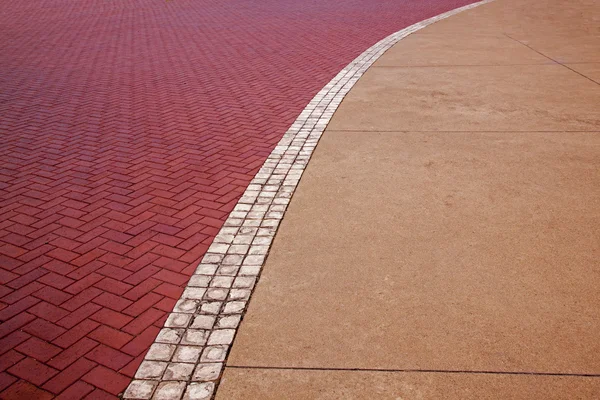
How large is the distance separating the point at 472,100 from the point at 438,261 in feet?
13.9

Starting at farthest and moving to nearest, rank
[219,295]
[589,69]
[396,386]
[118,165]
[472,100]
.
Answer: [589,69], [472,100], [118,165], [219,295], [396,386]

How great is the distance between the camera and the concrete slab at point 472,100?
6.54 meters

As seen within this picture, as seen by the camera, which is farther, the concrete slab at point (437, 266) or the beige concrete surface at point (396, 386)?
the concrete slab at point (437, 266)

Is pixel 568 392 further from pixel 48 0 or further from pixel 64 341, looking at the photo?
pixel 48 0

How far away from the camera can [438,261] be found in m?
3.85

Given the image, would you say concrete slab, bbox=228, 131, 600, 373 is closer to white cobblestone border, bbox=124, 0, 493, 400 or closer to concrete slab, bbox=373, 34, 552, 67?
white cobblestone border, bbox=124, 0, 493, 400

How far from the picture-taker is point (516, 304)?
A: 3385mm

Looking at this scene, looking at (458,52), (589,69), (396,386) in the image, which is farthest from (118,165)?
(589,69)

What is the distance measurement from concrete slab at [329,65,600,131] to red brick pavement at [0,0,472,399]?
884mm

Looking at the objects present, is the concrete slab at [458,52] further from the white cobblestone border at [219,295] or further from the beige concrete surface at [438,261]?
the white cobblestone border at [219,295]

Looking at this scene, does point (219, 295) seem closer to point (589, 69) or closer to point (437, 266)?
point (437, 266)

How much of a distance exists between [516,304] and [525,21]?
12.5m

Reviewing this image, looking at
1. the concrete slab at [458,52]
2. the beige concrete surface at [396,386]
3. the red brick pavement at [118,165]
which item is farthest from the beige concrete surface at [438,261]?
the concrete slab at [458,52]

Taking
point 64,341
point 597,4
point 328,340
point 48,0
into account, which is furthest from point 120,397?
point 48,0
